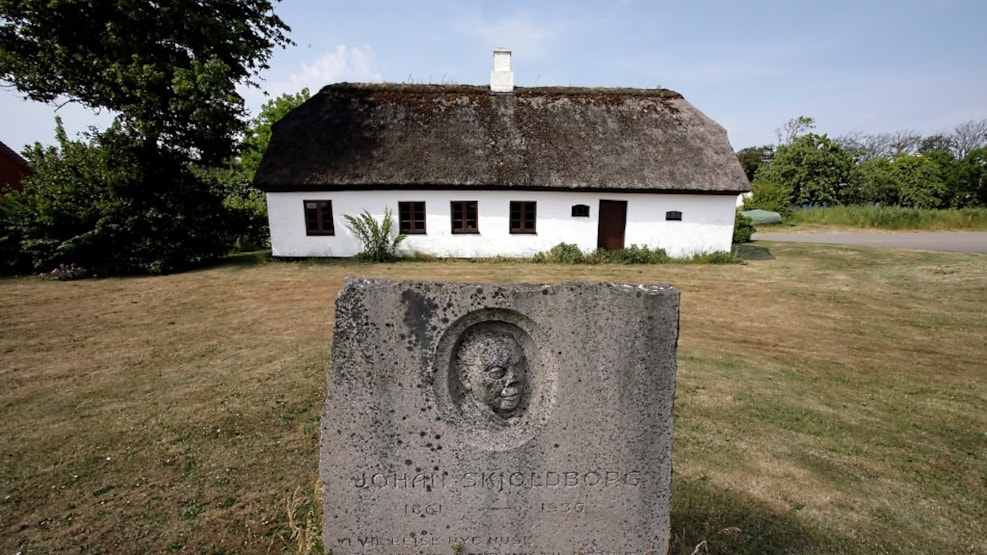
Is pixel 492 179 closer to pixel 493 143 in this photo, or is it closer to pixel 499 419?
pixel 493 143

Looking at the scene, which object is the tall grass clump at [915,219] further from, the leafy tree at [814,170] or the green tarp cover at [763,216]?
the leafy tree at [814,170]

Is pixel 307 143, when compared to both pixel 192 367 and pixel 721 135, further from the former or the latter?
pixel 721 135

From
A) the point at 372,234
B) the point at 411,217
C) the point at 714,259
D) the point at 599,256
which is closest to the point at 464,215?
the point at 411,217

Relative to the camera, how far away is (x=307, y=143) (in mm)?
15312

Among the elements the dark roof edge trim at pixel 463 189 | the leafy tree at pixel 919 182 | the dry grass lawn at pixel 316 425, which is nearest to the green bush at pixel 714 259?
the dark roof edge trim at pixel 463 189

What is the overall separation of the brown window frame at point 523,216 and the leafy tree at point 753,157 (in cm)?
4362

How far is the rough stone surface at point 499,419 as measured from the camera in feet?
7.20

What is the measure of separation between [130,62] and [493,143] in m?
10.3

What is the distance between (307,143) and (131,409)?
12334mm

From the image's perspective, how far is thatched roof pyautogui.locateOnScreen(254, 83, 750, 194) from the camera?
14.7 m

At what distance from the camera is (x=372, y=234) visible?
48.6ft

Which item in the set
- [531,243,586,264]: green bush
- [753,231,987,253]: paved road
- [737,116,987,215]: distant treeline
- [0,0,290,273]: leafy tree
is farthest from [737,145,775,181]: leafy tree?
[0,0,290,273]: leafy tree

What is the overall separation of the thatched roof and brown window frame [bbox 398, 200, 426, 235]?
0.73m

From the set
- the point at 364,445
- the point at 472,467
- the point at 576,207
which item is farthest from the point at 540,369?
the point at 576,207
